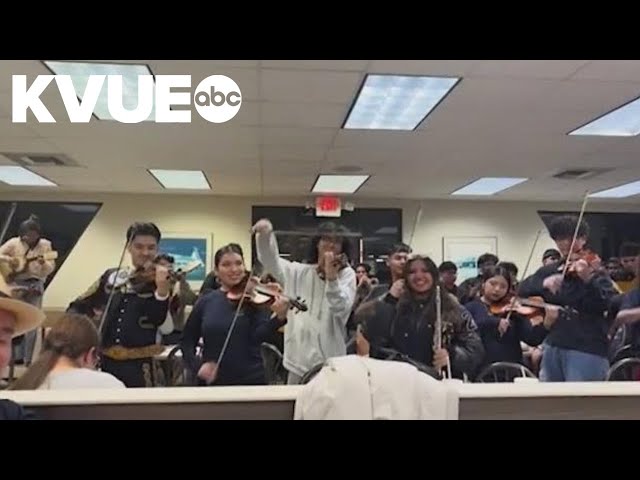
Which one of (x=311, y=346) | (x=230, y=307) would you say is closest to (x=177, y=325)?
(x=230, y=307)

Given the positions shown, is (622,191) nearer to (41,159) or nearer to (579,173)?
(579,173)

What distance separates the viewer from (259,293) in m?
3.45

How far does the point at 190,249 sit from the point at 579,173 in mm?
2737

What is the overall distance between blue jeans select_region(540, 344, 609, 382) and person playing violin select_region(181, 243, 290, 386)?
1.73 meters

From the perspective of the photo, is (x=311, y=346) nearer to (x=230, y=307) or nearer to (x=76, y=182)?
(x=230, y=307)

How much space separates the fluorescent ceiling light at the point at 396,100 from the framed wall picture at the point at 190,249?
1.26 m

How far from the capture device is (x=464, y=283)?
3842mm

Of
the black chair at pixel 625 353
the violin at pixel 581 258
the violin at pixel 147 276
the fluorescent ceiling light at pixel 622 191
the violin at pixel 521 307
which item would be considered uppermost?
the fluorescent ceiling light at pixel 622 191

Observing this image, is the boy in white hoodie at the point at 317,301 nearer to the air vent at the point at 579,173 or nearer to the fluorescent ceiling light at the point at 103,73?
the fluorescent ceiling light at the point at 103,73

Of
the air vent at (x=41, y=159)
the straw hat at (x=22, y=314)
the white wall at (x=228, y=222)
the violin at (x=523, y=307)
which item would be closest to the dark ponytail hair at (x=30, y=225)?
the white wall at (x=228, y=222)

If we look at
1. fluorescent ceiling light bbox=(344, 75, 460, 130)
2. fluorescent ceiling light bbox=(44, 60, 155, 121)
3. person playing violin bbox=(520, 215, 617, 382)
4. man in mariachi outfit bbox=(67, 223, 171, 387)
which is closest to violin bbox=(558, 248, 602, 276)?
person playing violin bbox=(520, 215, 617, 382)

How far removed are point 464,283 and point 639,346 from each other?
48.4 inches

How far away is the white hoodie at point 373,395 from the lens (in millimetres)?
1540
